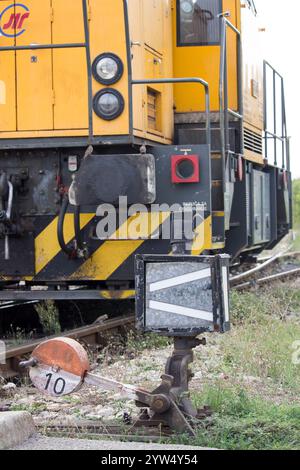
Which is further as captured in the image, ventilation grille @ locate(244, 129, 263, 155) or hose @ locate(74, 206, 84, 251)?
ventilation grille @ locate(244, 129, 263, 155)

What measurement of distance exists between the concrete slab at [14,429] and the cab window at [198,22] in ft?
19.2

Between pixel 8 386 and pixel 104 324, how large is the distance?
1829 mm

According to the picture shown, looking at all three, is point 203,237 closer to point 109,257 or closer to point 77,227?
point 109,257

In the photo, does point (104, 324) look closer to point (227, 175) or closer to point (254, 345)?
point (254, 345)

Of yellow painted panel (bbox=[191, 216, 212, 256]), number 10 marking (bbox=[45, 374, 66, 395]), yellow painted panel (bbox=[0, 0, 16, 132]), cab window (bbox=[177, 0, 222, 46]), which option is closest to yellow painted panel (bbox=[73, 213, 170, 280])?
yellow painted panel (bbox=[191, 216, 212, 256])

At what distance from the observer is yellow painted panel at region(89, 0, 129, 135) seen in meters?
7.05

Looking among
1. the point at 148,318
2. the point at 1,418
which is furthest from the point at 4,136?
the point at 1,418

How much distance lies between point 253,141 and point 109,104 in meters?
3.50

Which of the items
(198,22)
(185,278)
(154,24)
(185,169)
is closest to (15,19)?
(154,24)

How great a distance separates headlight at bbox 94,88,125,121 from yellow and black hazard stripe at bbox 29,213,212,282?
829 millimetres

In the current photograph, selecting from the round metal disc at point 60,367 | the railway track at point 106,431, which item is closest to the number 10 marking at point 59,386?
the round metal disc at point 60,367

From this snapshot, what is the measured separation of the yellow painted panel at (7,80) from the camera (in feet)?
24.1

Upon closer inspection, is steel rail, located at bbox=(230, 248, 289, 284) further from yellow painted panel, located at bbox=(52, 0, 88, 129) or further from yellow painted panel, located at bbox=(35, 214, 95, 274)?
yellow painted panel, located at bbox=(52, 0, 88, 129)

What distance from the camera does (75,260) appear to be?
7293mm
